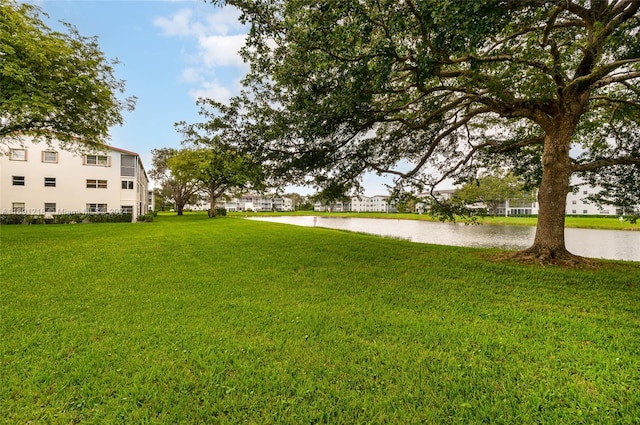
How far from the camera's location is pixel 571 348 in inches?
136

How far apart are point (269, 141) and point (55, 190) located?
29619 millimetres

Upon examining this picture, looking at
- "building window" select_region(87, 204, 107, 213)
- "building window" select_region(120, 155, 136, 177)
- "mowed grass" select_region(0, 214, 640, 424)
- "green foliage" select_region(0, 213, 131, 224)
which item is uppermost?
"building window" select_region(120, 155, 136, 177)

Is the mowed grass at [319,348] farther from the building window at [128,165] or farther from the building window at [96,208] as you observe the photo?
the building window at [128,165]

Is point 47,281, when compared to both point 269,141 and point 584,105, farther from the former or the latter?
point 584,105

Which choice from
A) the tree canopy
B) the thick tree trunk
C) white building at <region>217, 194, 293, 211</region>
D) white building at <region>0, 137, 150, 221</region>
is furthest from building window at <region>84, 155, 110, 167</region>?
white building at <region>217, 194, 293, 211</region>

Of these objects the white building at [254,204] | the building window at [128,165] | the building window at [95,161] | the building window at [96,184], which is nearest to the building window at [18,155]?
the building window at [95,161]

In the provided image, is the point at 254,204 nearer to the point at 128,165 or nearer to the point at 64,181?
the point at 128,165

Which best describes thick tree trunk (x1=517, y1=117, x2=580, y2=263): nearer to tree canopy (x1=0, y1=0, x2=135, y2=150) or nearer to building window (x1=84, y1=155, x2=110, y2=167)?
tree canopy (x1=0, y1=0, x2=135, y2=150)

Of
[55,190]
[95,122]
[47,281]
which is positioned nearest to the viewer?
A: [47,281]

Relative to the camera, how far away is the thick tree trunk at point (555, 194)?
803 cm

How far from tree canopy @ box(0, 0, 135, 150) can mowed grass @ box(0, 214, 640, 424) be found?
7034mm

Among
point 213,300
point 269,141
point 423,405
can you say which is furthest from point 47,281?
point 423,405

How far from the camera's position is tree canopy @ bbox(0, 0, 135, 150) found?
964cm

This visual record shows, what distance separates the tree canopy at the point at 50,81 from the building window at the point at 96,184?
16.5 meters
